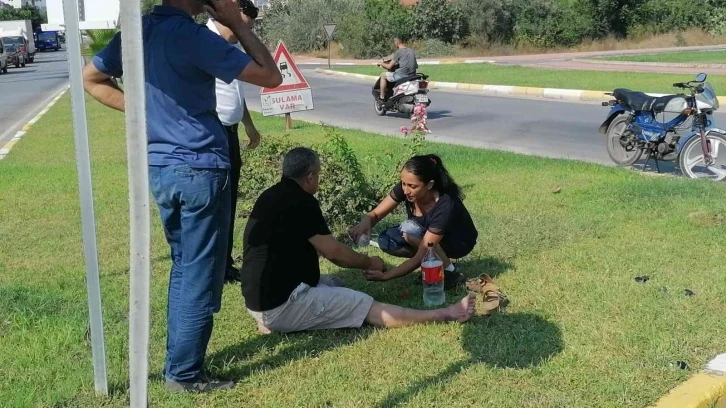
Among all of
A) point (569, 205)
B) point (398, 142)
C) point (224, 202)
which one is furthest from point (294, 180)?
point (398, 142)

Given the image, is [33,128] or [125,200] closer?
[125,200]

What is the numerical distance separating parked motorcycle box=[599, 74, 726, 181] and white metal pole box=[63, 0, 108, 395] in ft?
22.9

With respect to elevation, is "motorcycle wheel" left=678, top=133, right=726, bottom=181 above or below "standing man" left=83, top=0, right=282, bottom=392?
below

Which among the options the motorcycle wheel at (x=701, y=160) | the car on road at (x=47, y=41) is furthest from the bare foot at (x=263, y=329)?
the car on road at (x=47, y=41)

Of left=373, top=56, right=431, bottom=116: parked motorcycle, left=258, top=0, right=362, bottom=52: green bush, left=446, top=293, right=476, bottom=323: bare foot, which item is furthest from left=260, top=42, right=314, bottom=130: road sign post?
left=258, top=0, right=362, bottom=52: green bush

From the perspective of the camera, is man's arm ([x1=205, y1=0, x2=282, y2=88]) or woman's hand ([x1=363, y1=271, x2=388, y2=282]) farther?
woman's hand ([x1=363, y1=271, x2=388, y2=282])

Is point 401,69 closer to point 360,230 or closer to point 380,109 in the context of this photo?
point 380,109

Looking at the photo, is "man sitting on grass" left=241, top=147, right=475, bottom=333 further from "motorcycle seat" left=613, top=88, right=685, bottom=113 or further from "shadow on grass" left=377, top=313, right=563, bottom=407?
"motorcycle seat" left=613, top=88, right=685, bottom=113

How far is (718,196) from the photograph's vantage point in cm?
726

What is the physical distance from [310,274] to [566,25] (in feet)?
137

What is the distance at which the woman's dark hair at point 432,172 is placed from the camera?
484 cm

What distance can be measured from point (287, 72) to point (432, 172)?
6.84m

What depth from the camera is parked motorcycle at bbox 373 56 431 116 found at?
1581 cm

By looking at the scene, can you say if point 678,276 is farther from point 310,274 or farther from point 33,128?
point 33,128
